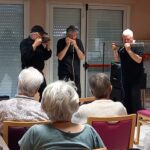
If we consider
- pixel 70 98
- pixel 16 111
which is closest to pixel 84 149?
pixel 70 98

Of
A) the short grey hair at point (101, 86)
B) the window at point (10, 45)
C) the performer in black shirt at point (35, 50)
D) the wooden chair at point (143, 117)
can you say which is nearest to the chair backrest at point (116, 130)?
the short grey hair at point (101, 86)

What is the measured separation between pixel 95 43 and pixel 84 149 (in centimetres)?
478

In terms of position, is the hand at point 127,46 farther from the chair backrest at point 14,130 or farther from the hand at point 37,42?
the chair backrest at point 14,130

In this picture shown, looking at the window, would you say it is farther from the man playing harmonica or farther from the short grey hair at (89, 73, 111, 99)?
the short grey hair at (89, 73, 111, 99)

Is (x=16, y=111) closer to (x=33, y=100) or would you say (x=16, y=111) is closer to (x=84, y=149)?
(x=33, y=100)

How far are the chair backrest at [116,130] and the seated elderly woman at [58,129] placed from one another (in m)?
0.69

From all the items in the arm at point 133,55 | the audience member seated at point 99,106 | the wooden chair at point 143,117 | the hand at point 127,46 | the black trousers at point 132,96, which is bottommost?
the wooden chair at point 143,117

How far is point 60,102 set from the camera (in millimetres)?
1725

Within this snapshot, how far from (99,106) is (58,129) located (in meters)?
0.89

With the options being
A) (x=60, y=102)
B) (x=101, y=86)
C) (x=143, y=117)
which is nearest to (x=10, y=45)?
(x=143, y=117)

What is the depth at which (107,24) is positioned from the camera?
6422mm

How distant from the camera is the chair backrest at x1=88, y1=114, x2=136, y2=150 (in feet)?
8.07

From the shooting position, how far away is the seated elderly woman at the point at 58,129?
1721 mm

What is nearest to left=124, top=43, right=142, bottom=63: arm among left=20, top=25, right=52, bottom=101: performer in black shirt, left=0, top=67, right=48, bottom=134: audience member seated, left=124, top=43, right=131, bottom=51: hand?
left=124, top=43, right=131, bottom=51: hand
